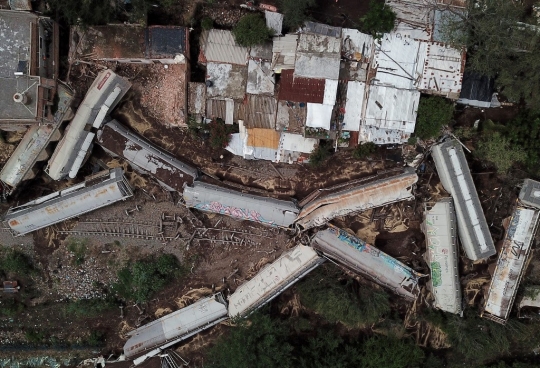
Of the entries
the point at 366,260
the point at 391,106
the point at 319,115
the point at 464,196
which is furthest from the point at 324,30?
the point at 366,260

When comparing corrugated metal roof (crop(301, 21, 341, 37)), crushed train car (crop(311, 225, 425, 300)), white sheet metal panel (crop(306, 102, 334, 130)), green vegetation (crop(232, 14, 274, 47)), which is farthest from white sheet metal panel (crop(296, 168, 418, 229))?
green vegetation (crop(232, 14, 274, 47))

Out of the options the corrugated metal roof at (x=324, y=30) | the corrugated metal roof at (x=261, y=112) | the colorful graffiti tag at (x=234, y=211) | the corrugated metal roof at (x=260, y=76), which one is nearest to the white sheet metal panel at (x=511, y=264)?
the colorful graffiti tag at (x=234, y=211)

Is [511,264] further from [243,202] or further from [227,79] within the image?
[227,79]

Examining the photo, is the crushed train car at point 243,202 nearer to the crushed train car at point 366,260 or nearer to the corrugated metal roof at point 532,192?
the crushed train car at point 366,260

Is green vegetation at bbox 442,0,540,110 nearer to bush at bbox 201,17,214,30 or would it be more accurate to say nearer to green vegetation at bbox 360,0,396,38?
green vegetation at bbox 360,0,396,38

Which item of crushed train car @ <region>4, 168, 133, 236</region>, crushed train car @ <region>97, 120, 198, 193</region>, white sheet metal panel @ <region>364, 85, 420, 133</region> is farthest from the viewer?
crushed train car @ <region>4, 168, 133, 236</region>

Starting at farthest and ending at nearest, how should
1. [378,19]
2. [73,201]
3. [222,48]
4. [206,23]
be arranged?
1. [73,201]
2. [222,48]
3. [206,23]
4. [378,19]

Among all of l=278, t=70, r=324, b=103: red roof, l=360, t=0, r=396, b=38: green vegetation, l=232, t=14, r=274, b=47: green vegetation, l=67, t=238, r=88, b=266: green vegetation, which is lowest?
l=67, t=238, r=88, b=266: green vegetation
